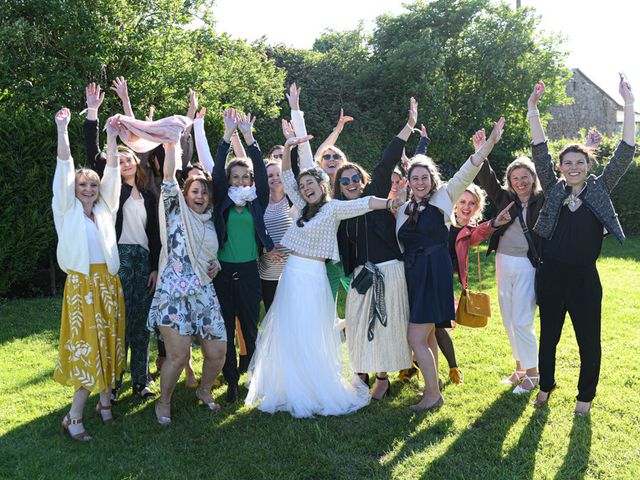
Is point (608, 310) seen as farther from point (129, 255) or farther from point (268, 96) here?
point (268, 96)

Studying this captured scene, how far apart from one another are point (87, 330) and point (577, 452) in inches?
141

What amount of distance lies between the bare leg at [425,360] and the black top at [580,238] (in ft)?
3.89

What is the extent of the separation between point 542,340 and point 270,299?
2549 mm

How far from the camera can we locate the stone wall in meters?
37.8

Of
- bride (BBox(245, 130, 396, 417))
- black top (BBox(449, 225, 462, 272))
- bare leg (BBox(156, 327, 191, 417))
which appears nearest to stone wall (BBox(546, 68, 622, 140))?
black top (BBox(449, 225, 462, 272))

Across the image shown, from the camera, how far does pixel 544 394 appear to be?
186 inches

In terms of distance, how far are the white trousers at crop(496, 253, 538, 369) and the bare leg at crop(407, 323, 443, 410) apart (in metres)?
0.92

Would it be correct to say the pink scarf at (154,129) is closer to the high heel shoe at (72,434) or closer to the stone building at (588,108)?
the high heel shoe at (72,434)

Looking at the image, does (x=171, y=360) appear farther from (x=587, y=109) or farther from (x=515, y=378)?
(x=587, y=109)

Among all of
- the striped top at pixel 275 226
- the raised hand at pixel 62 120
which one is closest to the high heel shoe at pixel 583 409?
the striped top at pixel 275 226

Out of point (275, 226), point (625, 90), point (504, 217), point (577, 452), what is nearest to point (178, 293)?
point (275, 226)

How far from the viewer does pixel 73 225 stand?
422 centimetres

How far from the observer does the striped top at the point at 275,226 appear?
554 cm

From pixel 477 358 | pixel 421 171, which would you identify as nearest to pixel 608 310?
pixel 477 358
